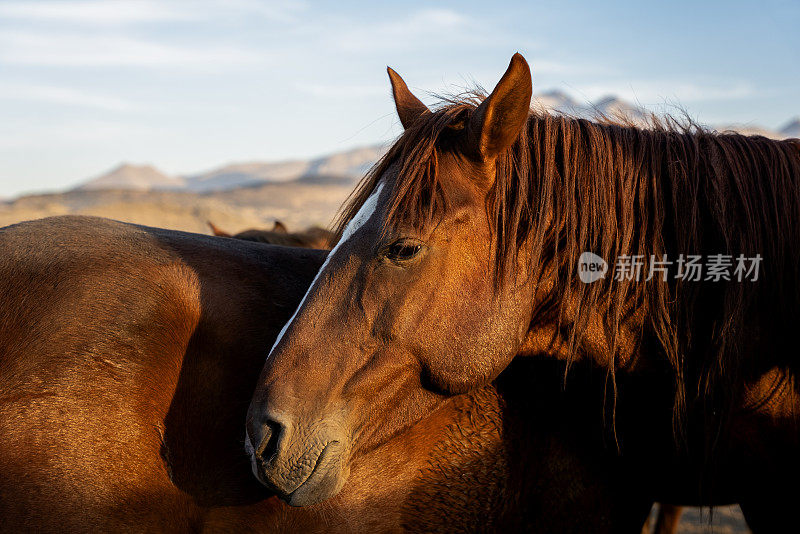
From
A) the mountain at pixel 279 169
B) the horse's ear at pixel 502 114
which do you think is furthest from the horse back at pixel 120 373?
the mountain at pixel 279 169

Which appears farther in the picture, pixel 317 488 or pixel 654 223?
pixel 654 223

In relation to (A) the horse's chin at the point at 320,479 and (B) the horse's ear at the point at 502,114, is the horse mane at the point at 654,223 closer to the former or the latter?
(B) the horse's ear at the point at 502,114

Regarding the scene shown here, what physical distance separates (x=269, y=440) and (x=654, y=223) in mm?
1479

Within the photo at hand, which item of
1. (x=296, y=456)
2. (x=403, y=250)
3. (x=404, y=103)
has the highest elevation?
(x=404, y=103)

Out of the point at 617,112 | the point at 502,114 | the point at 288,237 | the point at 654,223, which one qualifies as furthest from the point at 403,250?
the point at 288,237

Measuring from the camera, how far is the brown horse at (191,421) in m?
1.91

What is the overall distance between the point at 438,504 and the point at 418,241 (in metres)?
1.03

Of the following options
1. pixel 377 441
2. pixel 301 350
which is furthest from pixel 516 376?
pixel 301 350

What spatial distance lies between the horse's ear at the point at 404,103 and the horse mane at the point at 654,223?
257 mm

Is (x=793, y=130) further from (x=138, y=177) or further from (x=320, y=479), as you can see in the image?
(x=138, y=177)

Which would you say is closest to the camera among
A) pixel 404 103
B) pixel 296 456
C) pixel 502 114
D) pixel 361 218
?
pixel 296 456

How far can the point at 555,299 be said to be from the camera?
2.14m

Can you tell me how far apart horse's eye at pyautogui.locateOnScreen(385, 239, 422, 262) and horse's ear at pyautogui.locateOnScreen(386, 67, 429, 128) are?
2.17 feet

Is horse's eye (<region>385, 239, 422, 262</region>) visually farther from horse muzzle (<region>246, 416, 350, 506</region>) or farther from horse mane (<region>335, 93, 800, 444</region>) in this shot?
horse muzzle (<region>246, 416, 350, 506</region>)
